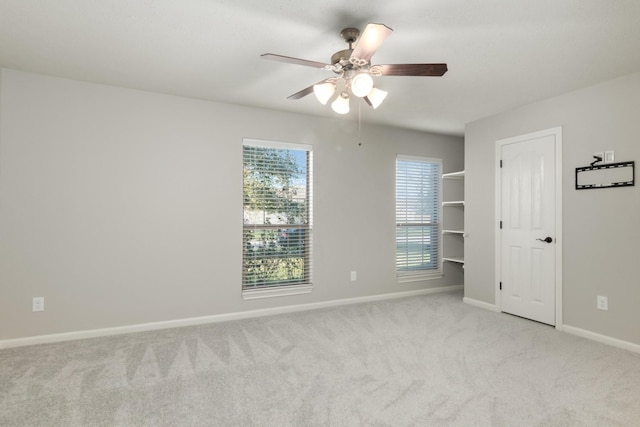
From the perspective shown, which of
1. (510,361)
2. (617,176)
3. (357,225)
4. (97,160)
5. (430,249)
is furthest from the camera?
(430,249)

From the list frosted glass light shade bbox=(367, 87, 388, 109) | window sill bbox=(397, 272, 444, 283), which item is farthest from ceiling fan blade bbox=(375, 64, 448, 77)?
window sill bbox=(397, 272, 444, 283)

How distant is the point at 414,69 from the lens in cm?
216

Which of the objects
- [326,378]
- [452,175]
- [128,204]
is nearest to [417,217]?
[452,175]

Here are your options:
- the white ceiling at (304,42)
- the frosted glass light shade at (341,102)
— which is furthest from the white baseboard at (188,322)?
the frosted glass light shade at (341,102)

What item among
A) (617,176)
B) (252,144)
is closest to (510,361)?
(617,176)

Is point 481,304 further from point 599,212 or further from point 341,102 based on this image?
point 341,102

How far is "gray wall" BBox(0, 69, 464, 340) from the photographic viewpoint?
3.16m

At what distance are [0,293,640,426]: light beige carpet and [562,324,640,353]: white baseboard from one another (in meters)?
0.10

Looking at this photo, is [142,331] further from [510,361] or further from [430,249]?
[430,249]

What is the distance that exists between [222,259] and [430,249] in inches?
127

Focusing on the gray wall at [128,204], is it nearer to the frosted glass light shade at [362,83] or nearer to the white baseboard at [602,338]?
the frosted glass light shade at [362,83]

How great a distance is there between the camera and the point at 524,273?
4012 millimetres

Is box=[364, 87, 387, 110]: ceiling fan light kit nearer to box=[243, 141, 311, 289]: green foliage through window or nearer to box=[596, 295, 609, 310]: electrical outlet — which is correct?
box=[243, 141, 311, 289]: green foliage through window

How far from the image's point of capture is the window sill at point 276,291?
411cm
